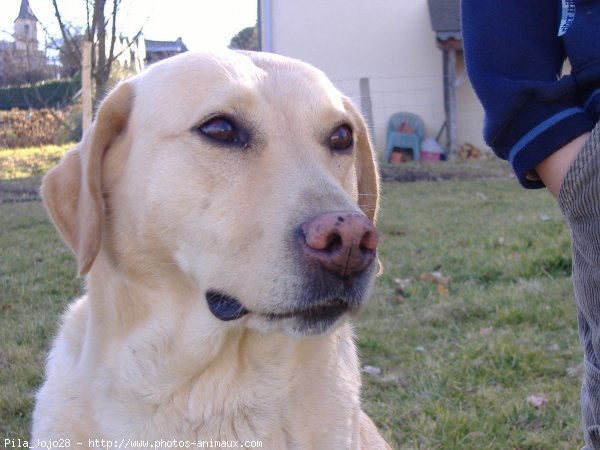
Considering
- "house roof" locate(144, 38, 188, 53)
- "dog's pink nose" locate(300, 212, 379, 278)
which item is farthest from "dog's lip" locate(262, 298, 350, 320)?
"house roof" locate(144, 38, 188, 53)

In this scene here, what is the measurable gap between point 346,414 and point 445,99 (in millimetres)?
15105

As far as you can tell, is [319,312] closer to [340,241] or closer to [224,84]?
[340,241]

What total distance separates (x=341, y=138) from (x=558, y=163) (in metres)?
0.99

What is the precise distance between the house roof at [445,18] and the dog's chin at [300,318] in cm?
1482

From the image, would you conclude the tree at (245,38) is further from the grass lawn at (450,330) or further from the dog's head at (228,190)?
the dog's head at (228,190)

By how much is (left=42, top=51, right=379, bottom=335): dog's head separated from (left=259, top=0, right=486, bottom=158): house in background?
14.9 metres

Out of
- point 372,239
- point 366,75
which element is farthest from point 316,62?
point 372,239

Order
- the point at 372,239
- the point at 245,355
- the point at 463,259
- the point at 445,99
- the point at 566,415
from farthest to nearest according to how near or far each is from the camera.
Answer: the point at 445,99 → the point at 463,259 → the point at 566,415 → the point at 245,355 → the point at 372,239

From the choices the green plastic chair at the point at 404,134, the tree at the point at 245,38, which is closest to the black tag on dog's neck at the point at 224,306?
the green plastic chair at the point at 404,134

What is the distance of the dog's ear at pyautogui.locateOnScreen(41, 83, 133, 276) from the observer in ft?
8.20

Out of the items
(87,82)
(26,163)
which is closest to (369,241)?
(87,82)

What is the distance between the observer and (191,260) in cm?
241

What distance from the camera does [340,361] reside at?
9.00ft

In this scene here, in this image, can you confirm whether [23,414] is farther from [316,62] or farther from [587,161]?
[316,62]
